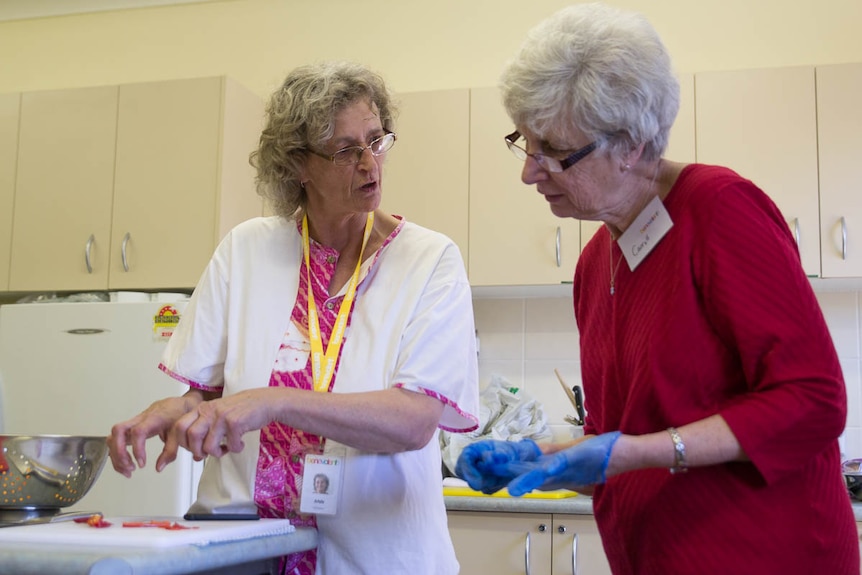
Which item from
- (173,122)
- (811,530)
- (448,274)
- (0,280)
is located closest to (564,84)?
(448,274)

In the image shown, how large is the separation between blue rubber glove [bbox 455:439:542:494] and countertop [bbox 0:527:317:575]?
29 cm

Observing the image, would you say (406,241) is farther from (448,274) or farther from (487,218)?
(487,218)

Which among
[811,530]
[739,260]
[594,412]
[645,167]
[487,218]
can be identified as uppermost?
[487,218]

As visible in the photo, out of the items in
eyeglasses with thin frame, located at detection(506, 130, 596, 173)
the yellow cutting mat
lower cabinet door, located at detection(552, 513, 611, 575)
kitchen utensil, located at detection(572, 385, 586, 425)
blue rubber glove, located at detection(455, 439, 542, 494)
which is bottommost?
lower cabinet door, located at detection(552, 513, 611, 575)

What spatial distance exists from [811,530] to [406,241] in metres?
0.78

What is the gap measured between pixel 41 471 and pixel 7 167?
2417 mm

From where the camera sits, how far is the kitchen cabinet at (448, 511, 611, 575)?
8.63 ft

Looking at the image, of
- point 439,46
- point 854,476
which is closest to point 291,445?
point 854,476

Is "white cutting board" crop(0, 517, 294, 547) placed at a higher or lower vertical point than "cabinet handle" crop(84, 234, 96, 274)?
lower

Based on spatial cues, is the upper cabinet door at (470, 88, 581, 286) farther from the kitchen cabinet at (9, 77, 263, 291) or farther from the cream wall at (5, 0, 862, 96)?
the kitchen cabinet at (9, 77, 263, 291)

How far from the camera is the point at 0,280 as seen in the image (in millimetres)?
3477

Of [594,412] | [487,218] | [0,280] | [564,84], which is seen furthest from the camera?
[0,280]

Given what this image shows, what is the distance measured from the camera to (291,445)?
4.76 ft

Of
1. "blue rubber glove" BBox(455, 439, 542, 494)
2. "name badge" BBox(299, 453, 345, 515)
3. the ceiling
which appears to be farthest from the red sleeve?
the ceiling
